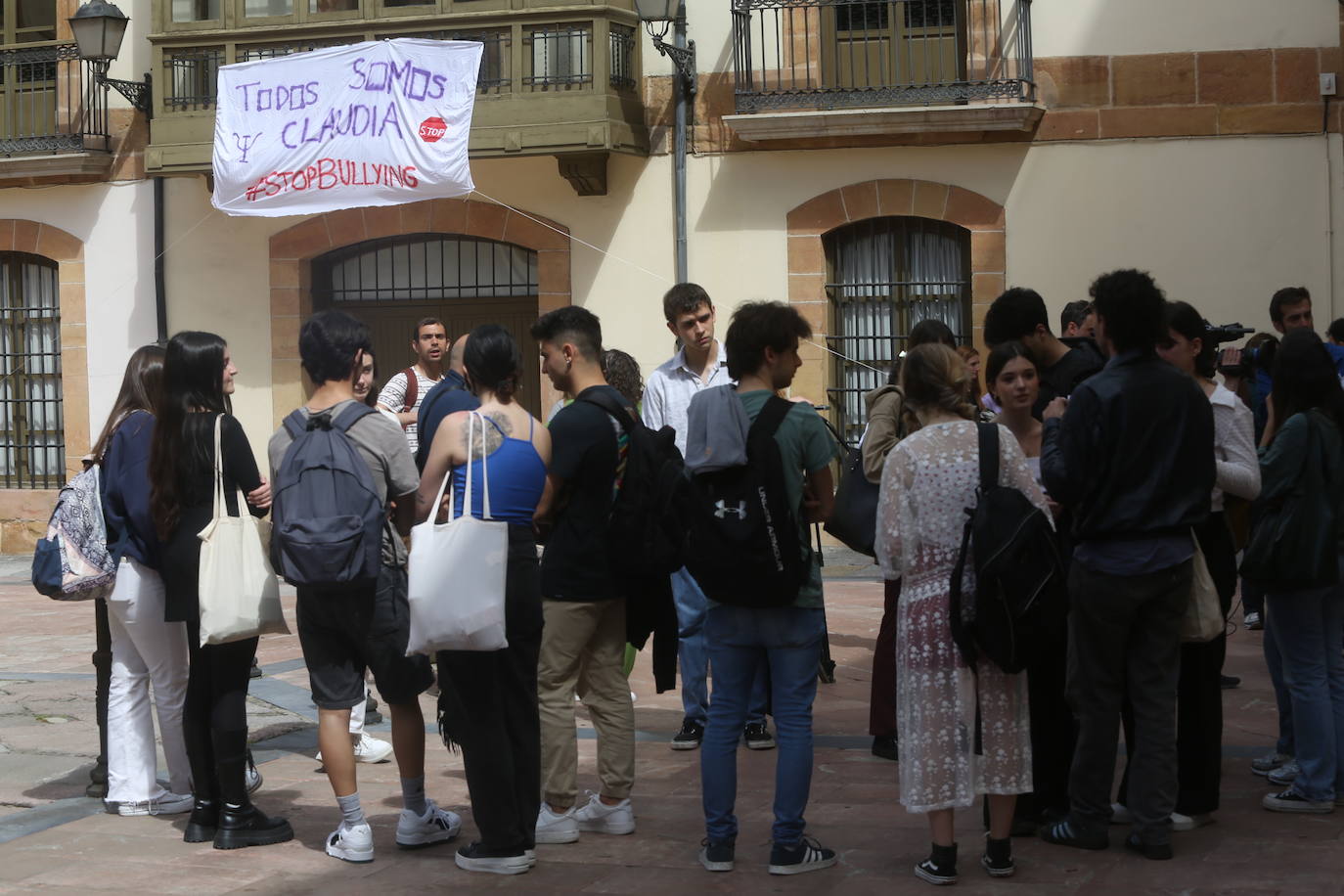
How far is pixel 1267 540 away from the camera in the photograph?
19.2ft

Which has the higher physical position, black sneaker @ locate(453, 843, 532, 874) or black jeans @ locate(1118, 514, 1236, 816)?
black jeans @ locate(1118, 514, 1236, 816)

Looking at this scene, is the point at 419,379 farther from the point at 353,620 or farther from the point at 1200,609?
the point at 1200,609

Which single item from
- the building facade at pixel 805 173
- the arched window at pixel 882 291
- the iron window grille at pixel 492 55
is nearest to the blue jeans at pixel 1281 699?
the building facade at pixel 805 173

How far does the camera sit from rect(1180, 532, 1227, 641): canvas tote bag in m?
5.51

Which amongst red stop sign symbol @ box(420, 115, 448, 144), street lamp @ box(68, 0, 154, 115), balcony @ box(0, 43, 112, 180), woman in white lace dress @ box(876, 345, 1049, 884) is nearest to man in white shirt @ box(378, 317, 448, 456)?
woman in white lace dress @ box(876, 345, 1049, 884)

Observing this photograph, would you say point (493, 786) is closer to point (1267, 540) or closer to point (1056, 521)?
point (1056, 521)

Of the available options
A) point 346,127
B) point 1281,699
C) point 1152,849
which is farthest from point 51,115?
point 1152,849

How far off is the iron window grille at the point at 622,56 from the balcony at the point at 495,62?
12 millimetres

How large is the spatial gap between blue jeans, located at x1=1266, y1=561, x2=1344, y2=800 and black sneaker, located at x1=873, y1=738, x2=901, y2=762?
1.62 metres

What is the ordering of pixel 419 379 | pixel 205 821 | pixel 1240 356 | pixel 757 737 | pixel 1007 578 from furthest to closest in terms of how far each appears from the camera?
pixel 1240 356 → pixel 419 379 → pixel 757 737 → pixel 205 821 → pixel 1007 578

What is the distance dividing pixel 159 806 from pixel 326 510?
174cm

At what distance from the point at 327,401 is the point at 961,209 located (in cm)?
1003

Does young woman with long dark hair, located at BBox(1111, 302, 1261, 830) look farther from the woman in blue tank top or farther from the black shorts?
the black shorts

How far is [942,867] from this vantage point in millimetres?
5242
